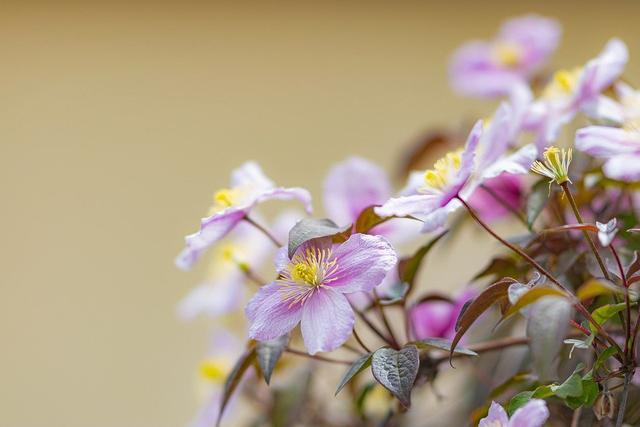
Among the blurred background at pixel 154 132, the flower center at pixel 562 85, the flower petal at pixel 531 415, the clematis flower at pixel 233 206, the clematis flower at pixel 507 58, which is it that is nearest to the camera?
the flower petal at pixel 531 415

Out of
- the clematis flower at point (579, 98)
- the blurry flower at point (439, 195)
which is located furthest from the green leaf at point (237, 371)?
the clematis flower at point (579, 98)

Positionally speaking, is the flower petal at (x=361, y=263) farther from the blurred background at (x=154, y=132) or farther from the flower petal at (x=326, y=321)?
the blurred background at (x=154, y=132)

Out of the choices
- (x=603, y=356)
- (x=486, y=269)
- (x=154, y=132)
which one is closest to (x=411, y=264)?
(x=486, y=269)

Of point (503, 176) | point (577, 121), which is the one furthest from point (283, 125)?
point (503, 176)

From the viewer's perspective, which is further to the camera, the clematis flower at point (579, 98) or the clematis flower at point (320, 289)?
the clematis flower at point (579, 98)

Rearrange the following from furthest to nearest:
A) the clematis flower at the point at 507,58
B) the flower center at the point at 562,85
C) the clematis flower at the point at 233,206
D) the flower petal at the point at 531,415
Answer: the clematis flower at the point at 507,58 < the flower center at the point at 562,85 < the clematis flower at the point at 233,206 < the flower petal at the point at 531,415

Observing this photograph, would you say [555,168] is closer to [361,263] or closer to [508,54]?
[361,263]

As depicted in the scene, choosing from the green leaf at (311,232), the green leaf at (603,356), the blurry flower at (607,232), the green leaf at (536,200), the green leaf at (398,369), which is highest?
the green leaf at (311,232)
